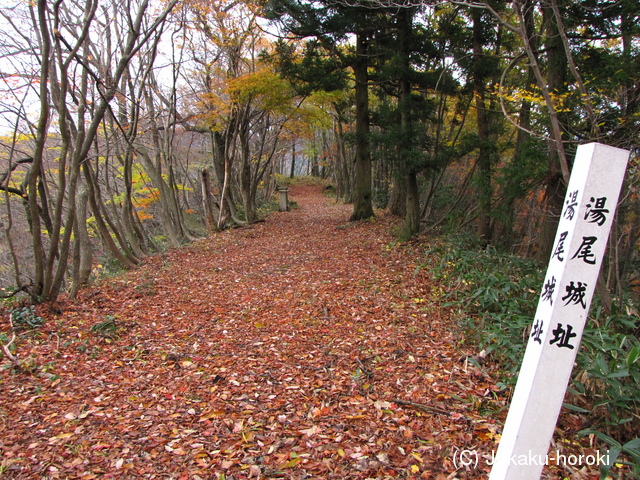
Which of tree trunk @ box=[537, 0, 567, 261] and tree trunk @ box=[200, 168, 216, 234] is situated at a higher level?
tree trunk @ box=[537, 0, 567, 261]

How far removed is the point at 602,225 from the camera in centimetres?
177

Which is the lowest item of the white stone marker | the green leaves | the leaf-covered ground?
the leaf-covered ground

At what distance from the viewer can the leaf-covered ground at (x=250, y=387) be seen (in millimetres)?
2482

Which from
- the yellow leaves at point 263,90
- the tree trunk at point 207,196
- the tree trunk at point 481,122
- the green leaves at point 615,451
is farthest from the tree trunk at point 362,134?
the green leaves at point 615,451

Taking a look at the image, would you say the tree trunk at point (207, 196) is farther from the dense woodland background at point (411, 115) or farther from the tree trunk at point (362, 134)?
the tree trunk at point (362, 134)

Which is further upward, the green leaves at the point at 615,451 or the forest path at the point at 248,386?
the green leaves at the point at 615,451

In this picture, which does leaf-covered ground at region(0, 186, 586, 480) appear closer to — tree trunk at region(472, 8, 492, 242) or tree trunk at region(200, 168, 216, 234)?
tree trunk at region(472, 8, 492, 242)

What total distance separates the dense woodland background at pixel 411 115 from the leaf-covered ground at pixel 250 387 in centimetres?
78

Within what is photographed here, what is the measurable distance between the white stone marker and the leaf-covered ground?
77cm

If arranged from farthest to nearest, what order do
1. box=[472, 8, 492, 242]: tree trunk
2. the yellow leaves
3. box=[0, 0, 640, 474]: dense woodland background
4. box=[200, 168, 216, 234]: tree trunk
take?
box=[200, 168, 216, 234]: tree trunk, the yellow leaves, box=[472, 8, 492, 242]: tree trunk, box=[0, 0, 640, 474]: dense woodland background

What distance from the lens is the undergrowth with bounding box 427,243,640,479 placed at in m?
2.50

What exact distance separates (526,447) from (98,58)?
1055 cm

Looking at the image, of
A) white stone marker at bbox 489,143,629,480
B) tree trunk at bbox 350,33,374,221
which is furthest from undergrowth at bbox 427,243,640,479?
tree trunk at bbox 350,33,374,221

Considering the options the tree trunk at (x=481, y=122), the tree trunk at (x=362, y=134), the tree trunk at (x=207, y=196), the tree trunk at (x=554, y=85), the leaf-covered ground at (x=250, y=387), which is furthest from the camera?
the tree trunk at (x=207, y=196)
